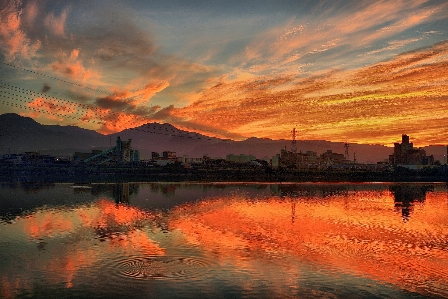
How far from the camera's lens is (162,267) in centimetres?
2697

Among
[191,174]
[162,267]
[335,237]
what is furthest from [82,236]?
[191,174]

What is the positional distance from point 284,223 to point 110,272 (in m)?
26.1

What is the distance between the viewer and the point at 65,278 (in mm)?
24641

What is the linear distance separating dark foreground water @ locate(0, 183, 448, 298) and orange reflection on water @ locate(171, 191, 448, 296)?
11 cm

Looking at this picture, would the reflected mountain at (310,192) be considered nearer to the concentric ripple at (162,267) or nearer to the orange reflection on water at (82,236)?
the orange reflection on water at (82,236)

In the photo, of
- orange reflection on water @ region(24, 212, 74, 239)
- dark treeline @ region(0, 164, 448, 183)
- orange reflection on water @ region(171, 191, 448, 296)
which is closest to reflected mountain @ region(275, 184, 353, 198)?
orange reflection on water @ region(171, 191, 448, 296)

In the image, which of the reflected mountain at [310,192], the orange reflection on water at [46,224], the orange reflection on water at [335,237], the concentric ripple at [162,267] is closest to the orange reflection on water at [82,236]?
the orange reflection on water at [46,224]

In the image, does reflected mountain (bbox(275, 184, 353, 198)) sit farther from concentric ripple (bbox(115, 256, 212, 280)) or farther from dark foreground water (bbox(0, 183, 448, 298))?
concentric ripple (bbox(115, 256, 212, 280))

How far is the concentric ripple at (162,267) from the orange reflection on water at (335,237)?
261 cm

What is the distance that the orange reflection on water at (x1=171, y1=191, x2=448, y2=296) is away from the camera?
28.3 metres

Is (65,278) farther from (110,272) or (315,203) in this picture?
(315,203)

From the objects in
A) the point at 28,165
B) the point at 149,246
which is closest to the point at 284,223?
the point at 149,246

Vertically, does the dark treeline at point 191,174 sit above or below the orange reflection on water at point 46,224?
above

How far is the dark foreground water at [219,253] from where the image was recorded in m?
23.1
